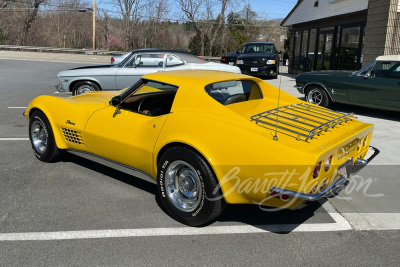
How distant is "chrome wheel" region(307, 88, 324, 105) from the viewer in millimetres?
9296

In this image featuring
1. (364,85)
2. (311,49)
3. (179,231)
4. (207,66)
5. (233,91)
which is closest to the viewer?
(179,231)

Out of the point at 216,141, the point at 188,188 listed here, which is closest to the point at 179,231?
the point at 188,188

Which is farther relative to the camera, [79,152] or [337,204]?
[79,152]

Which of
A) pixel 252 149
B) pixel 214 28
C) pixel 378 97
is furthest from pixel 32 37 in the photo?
pixel 252 149

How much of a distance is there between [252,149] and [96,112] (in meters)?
2.12

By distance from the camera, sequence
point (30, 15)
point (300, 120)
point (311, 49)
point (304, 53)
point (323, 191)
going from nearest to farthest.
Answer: point (323, 191)
point (300, 120)
point (311, 49)
point (304, 53)
point (30, 15)

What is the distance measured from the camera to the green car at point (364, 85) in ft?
26.0

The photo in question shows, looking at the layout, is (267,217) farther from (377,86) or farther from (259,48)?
(259,48)

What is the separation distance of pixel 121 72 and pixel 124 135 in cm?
617

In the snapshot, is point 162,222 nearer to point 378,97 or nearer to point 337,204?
point 337,204

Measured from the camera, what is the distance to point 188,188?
3.39 meters

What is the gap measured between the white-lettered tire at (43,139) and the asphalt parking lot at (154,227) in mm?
162

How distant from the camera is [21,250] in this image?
2.93m

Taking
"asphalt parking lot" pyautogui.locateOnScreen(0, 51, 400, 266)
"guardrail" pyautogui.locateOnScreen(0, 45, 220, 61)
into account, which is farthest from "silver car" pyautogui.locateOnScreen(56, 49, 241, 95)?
"guardrail" pyautogui.locateOnScreen(0, 45, 220, 61)
